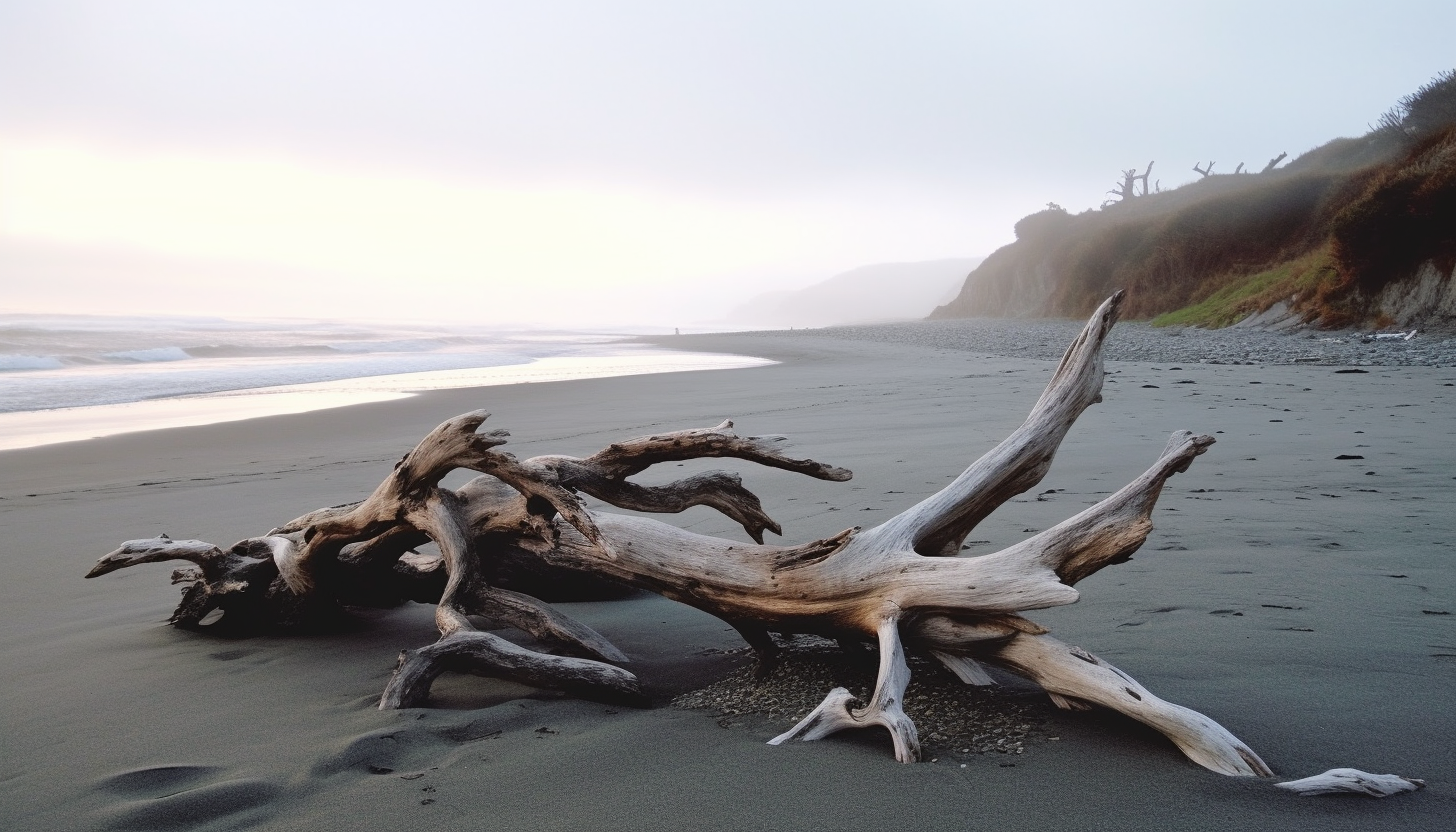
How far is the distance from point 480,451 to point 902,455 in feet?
13.3

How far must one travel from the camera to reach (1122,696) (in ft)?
6.98

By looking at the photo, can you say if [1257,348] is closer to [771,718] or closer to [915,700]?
[915,700]

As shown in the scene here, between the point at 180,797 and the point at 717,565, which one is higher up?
the point at 717,565

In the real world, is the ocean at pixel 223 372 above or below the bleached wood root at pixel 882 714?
above

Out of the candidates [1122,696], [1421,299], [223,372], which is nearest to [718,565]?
[1122,696]

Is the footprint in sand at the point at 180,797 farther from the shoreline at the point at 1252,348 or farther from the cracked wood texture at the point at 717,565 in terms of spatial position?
the shoreline at the point at 1252,348

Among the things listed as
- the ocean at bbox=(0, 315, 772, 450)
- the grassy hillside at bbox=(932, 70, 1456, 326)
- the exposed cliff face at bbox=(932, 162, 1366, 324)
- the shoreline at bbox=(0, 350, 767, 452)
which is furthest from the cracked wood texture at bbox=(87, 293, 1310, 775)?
the exposed cliff face at bbox=(932, 162, 1366, 324)

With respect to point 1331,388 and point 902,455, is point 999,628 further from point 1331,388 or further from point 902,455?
point 1331,388

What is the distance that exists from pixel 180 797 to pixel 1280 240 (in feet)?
89.2

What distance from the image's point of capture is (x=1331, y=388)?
849 centimetres

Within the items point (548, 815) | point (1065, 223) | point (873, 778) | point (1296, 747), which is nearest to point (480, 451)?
point (548, 815)

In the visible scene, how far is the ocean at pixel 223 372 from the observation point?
10.9 metres

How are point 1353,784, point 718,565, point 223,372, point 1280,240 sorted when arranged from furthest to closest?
point 1280,240
point 223,372
point 718,565
point 1353,784

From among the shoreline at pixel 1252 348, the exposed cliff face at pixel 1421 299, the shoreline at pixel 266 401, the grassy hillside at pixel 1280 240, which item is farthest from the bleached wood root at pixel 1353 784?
the exposed cliff face at pixel 1421 299
